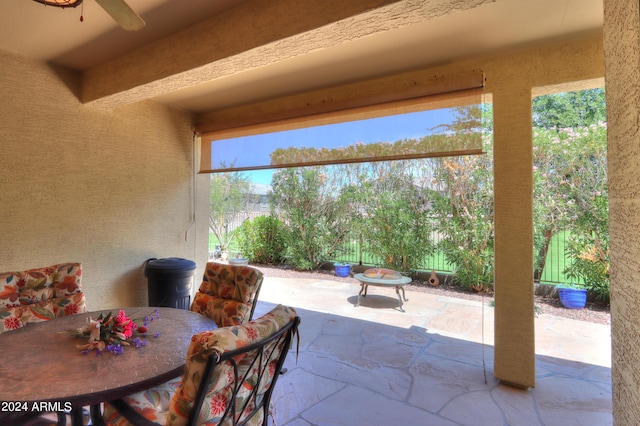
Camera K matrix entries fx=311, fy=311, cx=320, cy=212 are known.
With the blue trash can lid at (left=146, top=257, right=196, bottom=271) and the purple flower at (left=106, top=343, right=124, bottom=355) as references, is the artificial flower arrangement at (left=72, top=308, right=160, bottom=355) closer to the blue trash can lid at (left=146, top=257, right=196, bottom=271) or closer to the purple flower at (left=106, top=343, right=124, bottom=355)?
the purple flower at (left=106, top=343, right=124, bottom=355)

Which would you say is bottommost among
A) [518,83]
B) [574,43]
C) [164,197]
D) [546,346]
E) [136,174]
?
[546,346]

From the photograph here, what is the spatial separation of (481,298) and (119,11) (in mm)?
5962

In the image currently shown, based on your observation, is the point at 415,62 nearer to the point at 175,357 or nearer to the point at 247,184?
the point at 175,357

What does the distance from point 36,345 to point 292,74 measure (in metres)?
2.74

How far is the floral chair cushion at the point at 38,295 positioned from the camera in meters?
1.92

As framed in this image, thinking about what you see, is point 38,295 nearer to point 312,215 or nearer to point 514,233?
point 514,233

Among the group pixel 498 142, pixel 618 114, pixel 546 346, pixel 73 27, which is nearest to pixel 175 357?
pixel 618 114

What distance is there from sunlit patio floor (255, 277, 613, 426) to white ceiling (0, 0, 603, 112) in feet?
8.69

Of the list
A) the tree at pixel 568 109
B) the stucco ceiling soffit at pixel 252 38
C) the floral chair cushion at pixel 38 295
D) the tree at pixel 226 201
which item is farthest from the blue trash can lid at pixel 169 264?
the tree at pixel 568 109

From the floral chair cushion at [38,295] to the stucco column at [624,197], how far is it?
2876 millimetres

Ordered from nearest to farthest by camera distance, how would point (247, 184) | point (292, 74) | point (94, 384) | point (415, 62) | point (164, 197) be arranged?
point (94, 384) → point (415, 62) → point (292, 74) → point (164, 197) → point (247, 184)

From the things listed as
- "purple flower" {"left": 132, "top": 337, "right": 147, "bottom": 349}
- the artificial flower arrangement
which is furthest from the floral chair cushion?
"purple flower" {"left": 132, "top": 337, "right": 147, "bottom": 349}

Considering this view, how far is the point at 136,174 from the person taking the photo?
3609mm

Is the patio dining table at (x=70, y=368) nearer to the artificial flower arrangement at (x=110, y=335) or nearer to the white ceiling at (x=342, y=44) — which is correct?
the artificial flower arrangement at (x=110, y=335)
